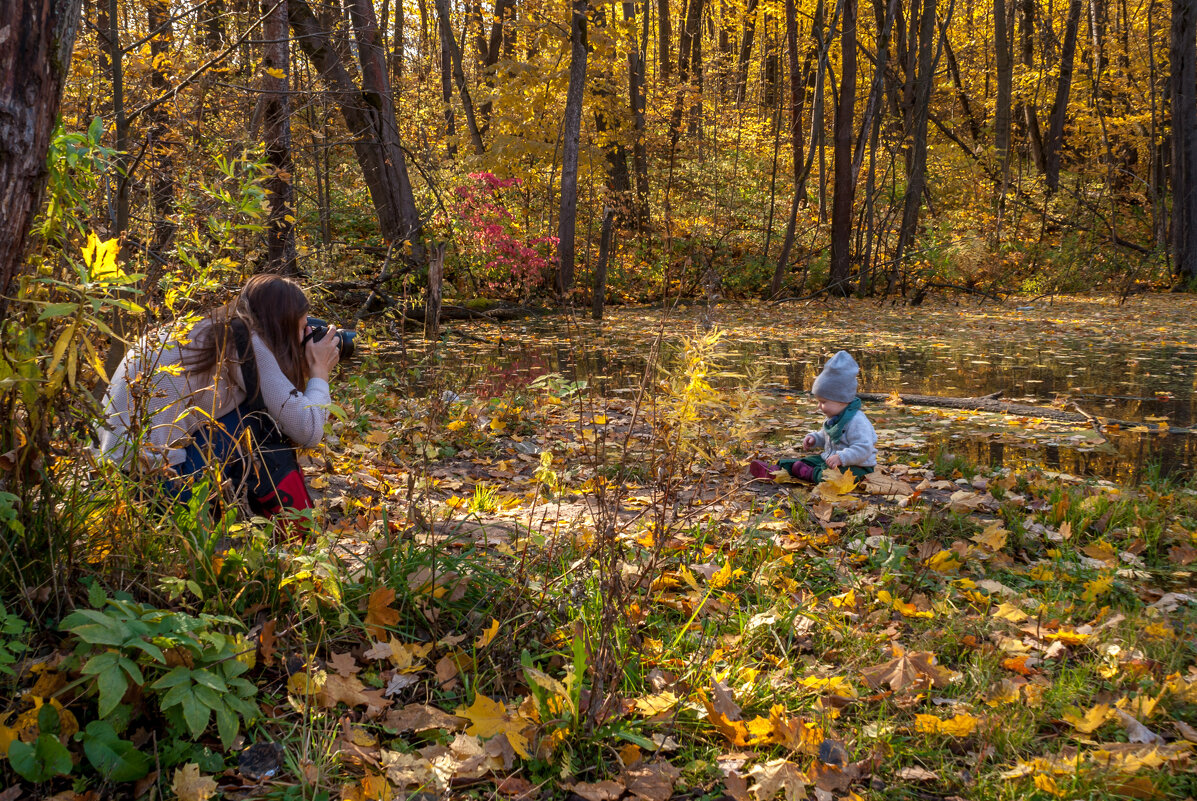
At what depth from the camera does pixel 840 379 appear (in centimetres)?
453

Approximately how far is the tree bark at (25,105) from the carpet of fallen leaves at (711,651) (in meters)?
0.96

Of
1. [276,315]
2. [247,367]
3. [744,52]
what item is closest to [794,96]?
[744,52]

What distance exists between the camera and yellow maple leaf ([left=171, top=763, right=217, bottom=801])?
1672mm

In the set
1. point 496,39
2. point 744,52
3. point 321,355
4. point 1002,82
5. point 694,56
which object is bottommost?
point 321,355

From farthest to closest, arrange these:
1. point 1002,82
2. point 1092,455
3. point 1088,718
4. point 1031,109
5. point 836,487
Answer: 1. point 1031,109
2. point 1002,82
3. point 1092,455
4. point 836,487
5. point 1088,718

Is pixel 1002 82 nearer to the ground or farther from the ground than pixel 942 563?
farther from the ground

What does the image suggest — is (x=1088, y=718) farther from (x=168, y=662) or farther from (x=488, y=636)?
(x=168, y=662)

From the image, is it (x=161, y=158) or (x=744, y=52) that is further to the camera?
(x=744, y=52)

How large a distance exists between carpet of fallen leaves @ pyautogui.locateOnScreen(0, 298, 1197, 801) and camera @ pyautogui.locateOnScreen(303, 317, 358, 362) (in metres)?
0.66

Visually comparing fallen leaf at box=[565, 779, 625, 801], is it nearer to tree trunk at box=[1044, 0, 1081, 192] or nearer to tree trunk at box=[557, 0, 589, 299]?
tree trunk at box=[557, 0, 589, 299]

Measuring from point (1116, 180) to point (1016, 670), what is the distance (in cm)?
2802

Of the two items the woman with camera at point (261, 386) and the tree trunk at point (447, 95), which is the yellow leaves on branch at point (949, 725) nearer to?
the woman with camera at point (261, 386)

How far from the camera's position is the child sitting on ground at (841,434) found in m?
4.47

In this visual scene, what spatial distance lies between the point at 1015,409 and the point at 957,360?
3.31m
